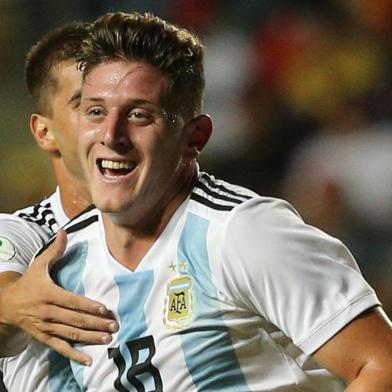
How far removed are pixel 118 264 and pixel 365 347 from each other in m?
0.57

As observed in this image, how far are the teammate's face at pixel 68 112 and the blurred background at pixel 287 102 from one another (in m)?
1.38

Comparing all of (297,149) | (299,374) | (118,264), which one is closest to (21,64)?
(297,149)

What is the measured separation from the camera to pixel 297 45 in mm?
4008

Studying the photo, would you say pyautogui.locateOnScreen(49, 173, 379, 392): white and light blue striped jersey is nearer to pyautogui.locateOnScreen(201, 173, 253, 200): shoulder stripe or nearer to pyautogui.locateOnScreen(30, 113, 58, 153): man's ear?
pyautogui.locateOnScreen(201, 173, 253, 200): shoulder stripe

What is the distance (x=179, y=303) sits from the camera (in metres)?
1.80

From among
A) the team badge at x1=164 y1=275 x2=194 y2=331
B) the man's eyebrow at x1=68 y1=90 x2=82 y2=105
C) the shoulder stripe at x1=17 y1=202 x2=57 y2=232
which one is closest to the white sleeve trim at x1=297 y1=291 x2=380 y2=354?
the team badge at x1=164 y1=275 x2=194 y2=331

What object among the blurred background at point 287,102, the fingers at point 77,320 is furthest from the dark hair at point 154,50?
the blurred background at point 287,102

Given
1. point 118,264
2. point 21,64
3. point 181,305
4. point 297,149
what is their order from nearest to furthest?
point 181,305 < point 118,264 < point 297,149 < point 21,64

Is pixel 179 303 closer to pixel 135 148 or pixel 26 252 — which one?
pixel 135 148

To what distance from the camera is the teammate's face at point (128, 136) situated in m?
1.82

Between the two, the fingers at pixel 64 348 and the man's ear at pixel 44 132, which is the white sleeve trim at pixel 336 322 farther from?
the man's ear at pixel 44 132

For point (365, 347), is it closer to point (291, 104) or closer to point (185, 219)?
point (185, 219)

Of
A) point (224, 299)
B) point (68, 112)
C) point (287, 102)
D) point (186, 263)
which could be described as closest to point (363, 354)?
point (224, 299)

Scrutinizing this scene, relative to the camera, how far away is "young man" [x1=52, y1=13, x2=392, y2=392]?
1654 millimetres
